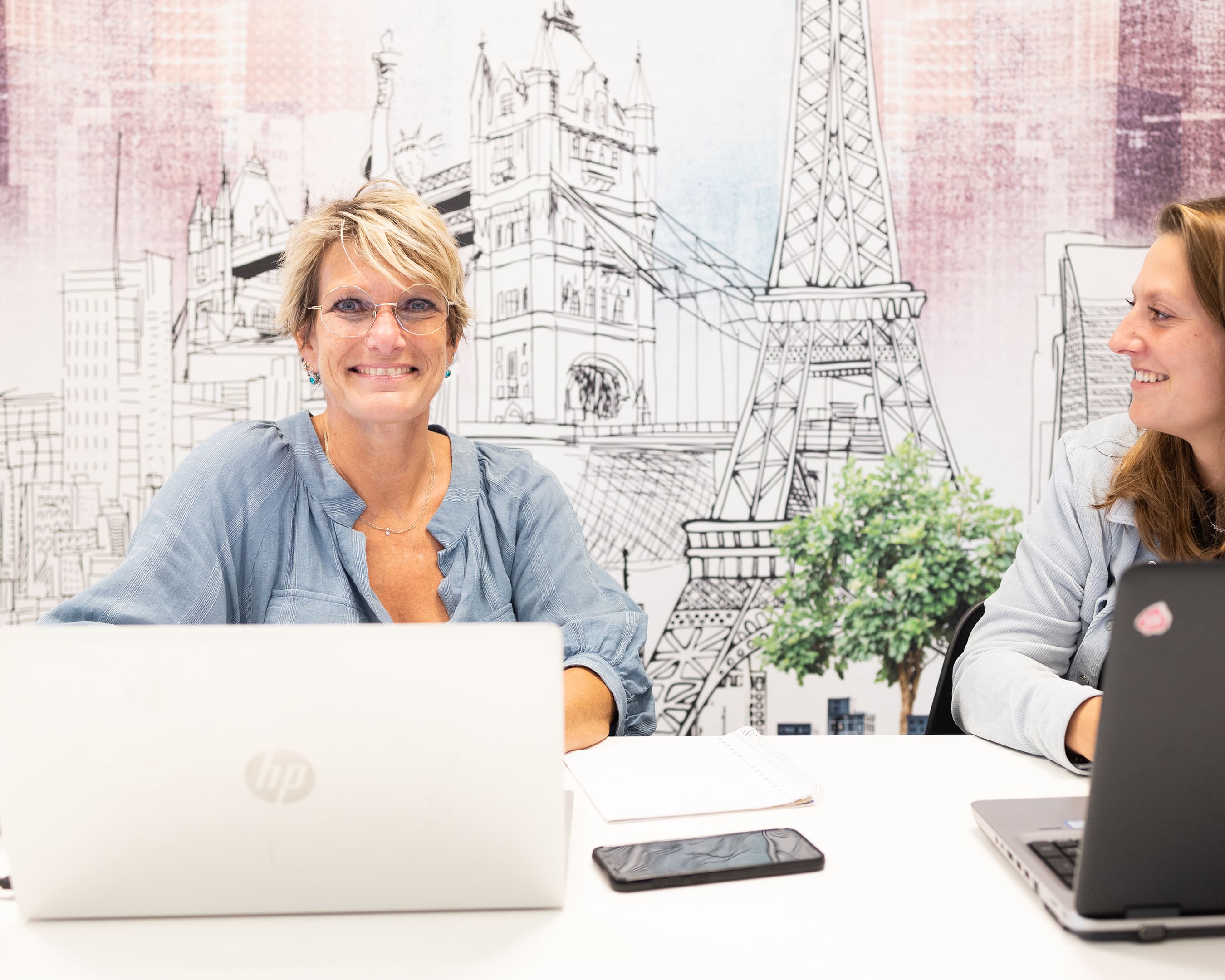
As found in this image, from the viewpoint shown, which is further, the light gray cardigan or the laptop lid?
the light gray cardigan

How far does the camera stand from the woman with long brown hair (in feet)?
4.99

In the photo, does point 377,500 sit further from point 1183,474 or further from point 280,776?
point 1183,474

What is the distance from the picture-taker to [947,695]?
5.61 ft

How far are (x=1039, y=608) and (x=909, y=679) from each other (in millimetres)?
1480

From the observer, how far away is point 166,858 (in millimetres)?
858

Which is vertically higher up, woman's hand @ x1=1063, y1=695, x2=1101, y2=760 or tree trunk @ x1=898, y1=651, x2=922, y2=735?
woman's hand @ x1=1063, y1=695, x2=1101, y2=760

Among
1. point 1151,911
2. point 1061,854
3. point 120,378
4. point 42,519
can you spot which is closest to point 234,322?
point 120,378

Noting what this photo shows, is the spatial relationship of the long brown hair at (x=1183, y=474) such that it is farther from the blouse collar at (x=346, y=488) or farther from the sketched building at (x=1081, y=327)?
the sketched building at (x=1081, y=327)

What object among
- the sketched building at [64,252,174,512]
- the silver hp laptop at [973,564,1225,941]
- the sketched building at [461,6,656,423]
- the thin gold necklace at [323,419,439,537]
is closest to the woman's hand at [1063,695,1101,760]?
the silver hp laptop at [973,564,1225,941]

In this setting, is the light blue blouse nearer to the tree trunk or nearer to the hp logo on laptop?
the hp logo on laptop

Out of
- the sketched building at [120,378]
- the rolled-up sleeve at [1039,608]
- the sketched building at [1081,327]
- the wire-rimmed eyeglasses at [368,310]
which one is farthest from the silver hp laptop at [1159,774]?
the sketched building at [120,378]

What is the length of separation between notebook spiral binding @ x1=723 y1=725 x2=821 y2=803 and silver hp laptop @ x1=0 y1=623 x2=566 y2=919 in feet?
1.38

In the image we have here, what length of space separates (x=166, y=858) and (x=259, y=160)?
97.4 inches

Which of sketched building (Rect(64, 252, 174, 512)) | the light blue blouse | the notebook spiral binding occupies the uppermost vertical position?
sketched building (Rect(64, 252, 174, 512))
